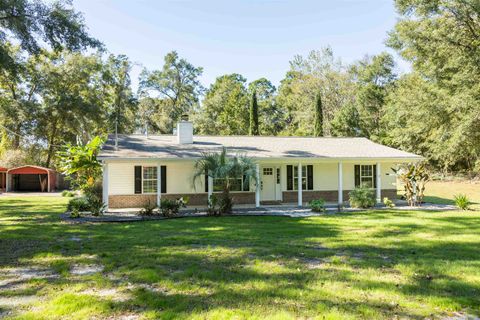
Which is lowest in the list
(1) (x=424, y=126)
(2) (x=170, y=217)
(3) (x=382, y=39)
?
(2) (x=170, y=217)

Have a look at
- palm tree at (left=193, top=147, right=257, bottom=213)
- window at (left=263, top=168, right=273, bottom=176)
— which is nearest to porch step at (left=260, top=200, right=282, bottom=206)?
window at (left=263, top=168, right=273, bottom=176)

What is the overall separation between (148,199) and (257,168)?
5342mm

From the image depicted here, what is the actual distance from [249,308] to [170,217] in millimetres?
9666

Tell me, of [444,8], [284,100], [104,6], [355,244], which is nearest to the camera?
[355,244]

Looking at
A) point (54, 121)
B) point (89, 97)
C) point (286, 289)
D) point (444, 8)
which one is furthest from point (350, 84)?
point (286, 289)

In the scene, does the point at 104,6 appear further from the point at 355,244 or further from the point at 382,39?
the point at 382,39

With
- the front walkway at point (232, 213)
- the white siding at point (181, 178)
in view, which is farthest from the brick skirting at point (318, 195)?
the white siding at point (181, 178)

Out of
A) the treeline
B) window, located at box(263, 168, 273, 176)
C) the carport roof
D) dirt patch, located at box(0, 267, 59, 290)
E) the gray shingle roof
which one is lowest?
dirt patch, located at box(0, 267, 59, 290)

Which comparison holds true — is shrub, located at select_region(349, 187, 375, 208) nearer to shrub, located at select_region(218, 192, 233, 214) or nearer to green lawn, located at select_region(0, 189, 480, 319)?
green lawn, located at select_region(0, 189, 480, 319)

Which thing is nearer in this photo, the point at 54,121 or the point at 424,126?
the point at 424,126

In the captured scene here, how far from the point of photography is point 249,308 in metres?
4.32

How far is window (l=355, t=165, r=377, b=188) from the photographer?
19.1 meters

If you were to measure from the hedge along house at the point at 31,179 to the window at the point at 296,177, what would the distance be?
25.9 metres

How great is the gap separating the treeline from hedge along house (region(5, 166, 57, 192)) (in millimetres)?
2815
